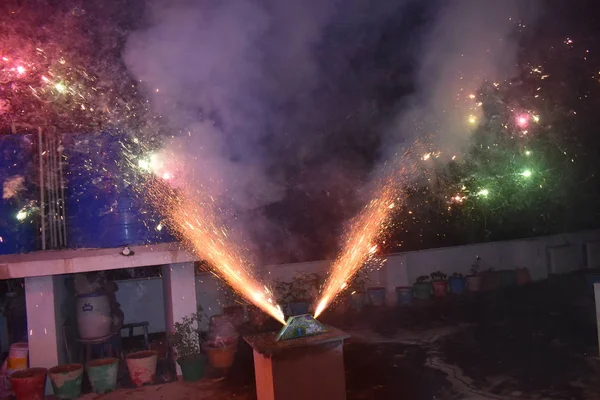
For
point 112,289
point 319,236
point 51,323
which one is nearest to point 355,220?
point 319,236

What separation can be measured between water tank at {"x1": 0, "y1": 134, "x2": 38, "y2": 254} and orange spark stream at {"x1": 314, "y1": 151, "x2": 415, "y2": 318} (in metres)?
7.17

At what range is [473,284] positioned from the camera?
14.8 meters

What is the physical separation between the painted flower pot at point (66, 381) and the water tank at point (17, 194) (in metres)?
2.26

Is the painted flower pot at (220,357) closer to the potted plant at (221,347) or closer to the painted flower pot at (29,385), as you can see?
the potted plant at (221,347)

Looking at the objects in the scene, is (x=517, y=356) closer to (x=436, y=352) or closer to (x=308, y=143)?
(x=436, y=352)

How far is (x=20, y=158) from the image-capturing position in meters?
8.80

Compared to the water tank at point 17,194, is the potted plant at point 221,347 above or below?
below

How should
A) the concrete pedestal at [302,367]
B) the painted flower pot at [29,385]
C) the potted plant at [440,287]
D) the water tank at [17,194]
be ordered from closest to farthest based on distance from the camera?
the concrete pedestal at [302,367], the painted flower pot at [29,385], the water tank at [17,194], the potted plant at [440,287]

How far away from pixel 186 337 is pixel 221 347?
2.08 feet

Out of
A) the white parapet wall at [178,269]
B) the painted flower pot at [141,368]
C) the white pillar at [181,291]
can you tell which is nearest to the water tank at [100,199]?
the white parapet wall at [178,269]

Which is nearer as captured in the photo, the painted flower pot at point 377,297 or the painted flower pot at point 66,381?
the painted flower pot at point 66,381

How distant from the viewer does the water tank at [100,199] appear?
8.84 m

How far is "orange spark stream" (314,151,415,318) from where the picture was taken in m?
13.6

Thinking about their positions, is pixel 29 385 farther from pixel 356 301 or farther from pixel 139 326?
pixel 356 301
